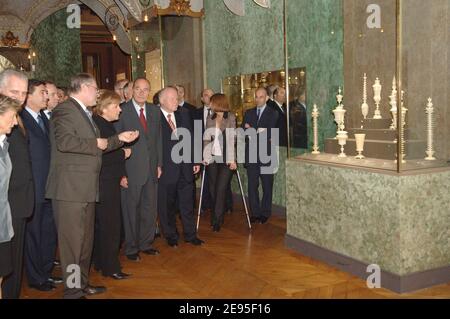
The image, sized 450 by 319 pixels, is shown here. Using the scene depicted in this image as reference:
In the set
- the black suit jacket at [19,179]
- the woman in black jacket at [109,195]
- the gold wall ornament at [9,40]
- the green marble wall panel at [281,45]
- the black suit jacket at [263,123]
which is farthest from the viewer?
the gold wall ornament at [9,40]

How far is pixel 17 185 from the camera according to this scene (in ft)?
10.8

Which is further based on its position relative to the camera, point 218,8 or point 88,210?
point 218,8

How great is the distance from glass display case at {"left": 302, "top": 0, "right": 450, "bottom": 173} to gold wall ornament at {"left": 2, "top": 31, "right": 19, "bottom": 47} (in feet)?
27.3

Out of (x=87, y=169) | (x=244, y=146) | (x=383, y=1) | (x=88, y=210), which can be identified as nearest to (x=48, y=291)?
(x=88, y=210)

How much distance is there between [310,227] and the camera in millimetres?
4723

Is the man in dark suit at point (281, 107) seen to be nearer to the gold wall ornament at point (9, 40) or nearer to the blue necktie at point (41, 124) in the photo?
the blue necktie at point (41, 124)

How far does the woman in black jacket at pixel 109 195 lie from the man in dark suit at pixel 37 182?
17.8 inches

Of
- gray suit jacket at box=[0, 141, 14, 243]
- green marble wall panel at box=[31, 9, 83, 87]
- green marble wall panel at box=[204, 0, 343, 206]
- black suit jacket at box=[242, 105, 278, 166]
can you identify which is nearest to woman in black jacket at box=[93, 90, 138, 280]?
gray suit jacket at box=[0, 141, 14, 243]

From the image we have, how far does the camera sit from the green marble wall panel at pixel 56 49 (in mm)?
11578

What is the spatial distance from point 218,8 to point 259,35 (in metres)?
1.23

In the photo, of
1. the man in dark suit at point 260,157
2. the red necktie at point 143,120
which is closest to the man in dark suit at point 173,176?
the red necktie at point 143,120

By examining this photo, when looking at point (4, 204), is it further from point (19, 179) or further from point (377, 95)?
point (377, 95)

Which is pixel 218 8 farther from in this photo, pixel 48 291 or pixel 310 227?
pixel 48 291

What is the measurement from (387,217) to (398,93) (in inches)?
37.1
